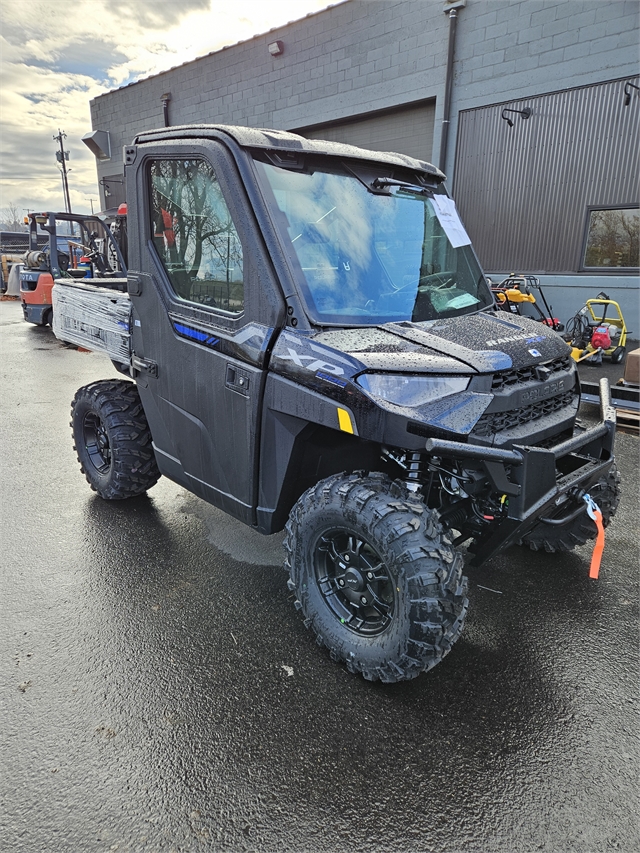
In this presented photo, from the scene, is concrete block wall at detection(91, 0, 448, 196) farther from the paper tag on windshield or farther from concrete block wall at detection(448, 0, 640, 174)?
the paper tag on windshield

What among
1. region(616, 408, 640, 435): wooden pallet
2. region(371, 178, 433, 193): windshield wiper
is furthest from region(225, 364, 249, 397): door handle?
region(616, 408, 640, 435): wooden pallet

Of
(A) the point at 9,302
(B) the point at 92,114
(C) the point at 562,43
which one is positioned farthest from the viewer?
(B) the point at 92,114

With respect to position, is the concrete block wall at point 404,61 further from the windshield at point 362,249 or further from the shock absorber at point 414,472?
the shock absorber at point 414,472

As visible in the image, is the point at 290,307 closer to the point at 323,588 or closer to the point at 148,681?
the point at 323,588

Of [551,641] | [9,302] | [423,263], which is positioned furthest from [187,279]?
[9,302]

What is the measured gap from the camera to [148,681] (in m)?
2.45

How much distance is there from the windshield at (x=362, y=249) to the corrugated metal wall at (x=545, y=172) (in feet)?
30.0

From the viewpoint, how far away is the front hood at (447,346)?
2262mm

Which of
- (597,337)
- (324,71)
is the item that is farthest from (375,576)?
(324,71)

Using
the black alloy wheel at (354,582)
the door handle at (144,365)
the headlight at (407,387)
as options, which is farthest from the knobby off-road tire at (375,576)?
the door handle at (144,365)

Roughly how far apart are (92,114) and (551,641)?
27.5 m

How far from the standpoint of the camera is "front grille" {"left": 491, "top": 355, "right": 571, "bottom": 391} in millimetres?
2348

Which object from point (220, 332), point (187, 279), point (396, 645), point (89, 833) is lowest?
point (89, 833)

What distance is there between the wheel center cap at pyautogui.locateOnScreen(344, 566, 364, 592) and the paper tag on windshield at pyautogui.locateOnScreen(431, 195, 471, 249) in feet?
6.24
